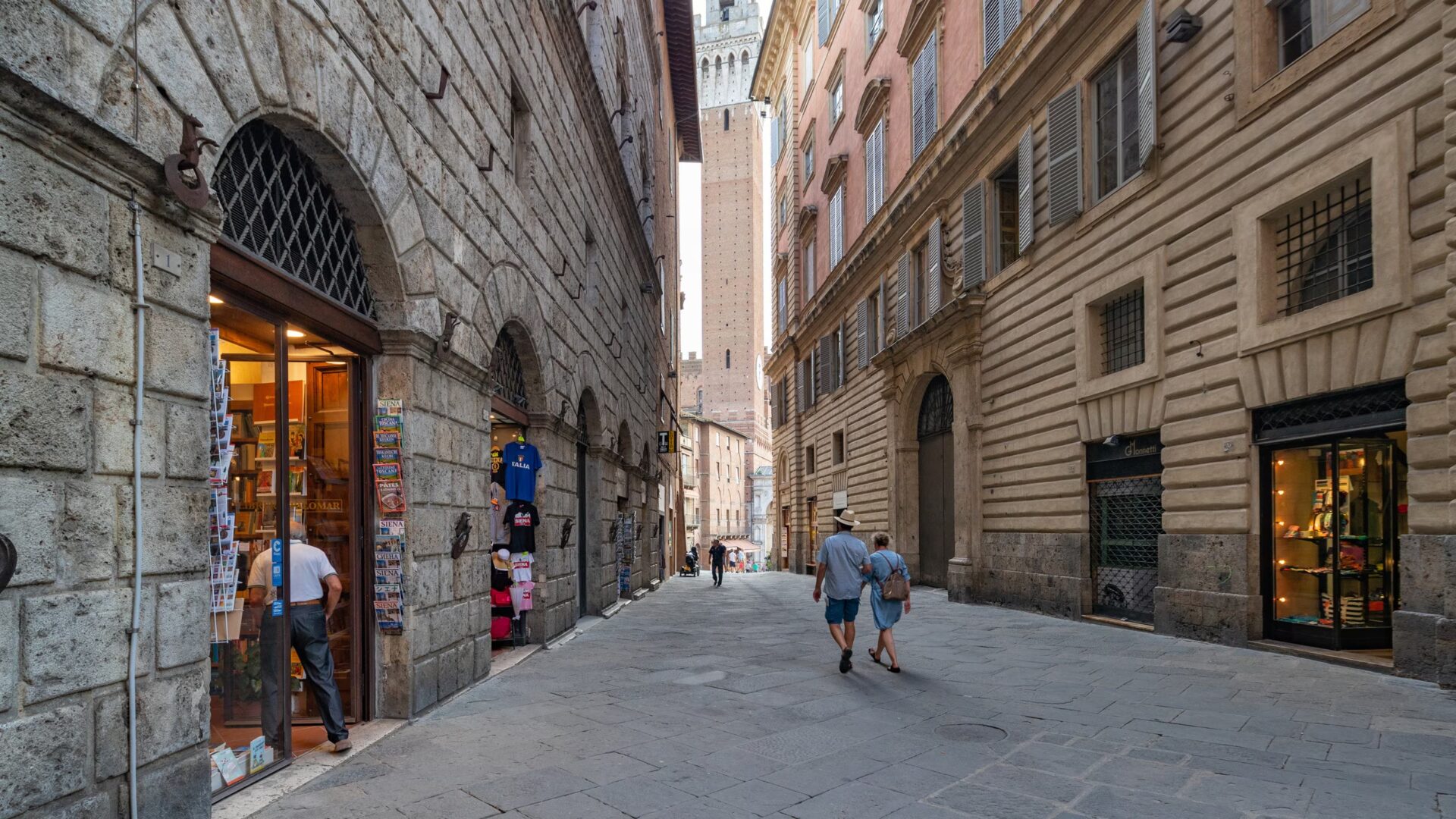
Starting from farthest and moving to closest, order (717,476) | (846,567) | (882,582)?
(717,476) < (846,567) < (882,582)

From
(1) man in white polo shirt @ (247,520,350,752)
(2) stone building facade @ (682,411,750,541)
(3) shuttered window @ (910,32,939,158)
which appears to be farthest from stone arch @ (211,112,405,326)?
(2) stone building facade @ (682,411,750,541)

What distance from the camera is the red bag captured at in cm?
972

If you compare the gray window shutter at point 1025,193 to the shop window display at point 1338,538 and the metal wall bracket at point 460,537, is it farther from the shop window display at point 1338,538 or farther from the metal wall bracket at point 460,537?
the metal wall bracket at point 460,537

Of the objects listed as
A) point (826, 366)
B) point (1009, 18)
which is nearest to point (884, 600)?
point (1009, 18)

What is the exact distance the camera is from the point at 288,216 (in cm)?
519

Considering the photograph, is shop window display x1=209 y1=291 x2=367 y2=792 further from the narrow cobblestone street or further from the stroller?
the stroller

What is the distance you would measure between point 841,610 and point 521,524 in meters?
3.48

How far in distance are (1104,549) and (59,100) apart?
1208 centimetres

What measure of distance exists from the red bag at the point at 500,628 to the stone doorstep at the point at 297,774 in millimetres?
3669

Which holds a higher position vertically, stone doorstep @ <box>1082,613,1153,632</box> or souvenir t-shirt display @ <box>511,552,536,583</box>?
souvenir t-shirt display @ <box>511,552,536,583</box>

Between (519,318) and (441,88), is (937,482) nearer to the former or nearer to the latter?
(519,318)

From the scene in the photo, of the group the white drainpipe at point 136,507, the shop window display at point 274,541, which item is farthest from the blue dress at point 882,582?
the white drainpipe at point 136,507

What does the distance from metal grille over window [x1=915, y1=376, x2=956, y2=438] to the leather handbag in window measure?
31.9 ft

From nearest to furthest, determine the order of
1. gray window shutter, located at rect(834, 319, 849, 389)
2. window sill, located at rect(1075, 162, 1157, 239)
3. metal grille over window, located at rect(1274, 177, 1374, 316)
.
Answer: metal grille over window, located at rect(1274, 177, 1374, 316) < window sill, located at rect(1075, 162, 1157, 239) < gray window shutter, located at rect(834, 319, 849, 389)
